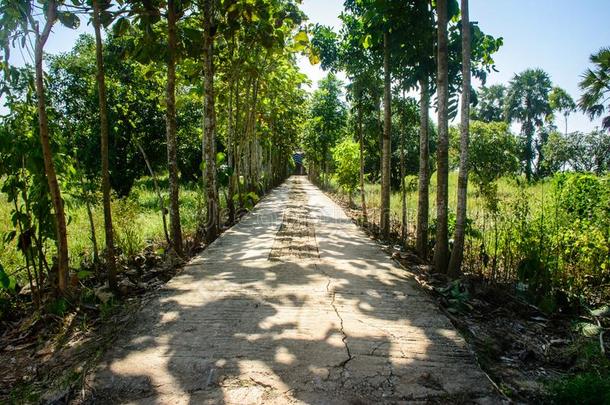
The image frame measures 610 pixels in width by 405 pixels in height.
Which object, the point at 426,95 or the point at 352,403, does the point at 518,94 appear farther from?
the point at 352,403

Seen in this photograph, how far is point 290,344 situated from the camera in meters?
3.63

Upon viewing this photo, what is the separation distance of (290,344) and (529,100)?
162 ft

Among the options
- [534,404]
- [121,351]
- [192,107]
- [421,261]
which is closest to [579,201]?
[421,261]

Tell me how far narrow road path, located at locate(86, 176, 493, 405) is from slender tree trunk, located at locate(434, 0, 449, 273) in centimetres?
76

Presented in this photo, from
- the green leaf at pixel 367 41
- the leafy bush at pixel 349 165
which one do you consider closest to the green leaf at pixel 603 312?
the green leaf at pixel 367 41

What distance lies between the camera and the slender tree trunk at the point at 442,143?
5.94 meters

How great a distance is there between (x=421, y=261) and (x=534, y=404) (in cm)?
445

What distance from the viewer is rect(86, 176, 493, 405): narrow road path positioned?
2.93 metres

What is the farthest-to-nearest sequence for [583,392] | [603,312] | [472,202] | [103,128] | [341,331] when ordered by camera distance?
[472,202]
[103,128]
[603,312]
[341,331]
[583,392]

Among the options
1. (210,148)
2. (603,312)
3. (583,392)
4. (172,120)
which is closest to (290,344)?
(583,392)

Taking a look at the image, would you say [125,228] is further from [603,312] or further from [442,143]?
[603,312]

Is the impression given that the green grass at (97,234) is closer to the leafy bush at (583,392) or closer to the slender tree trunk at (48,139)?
the slender tree trunk at (48,139)

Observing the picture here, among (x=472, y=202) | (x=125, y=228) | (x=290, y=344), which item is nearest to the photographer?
(x=290, y=344)

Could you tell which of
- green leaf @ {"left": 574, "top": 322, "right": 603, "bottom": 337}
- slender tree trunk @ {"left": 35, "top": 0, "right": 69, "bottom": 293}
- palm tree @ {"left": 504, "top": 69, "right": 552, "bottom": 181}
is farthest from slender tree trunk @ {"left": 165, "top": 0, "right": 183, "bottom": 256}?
palm tree @ {"left": 504, "top": 69, "right": 552, "bottom": 181}
